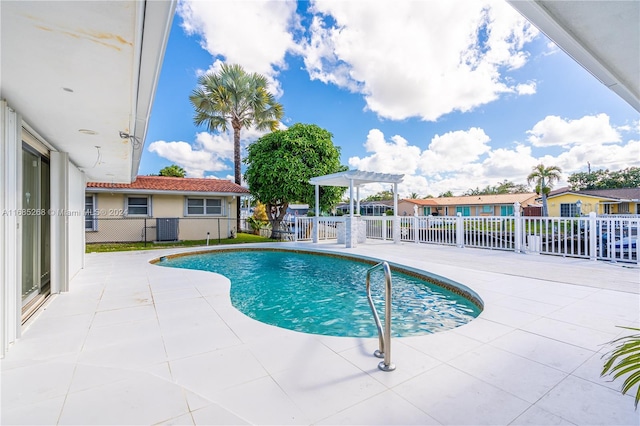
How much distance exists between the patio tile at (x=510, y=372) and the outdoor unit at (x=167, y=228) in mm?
13182

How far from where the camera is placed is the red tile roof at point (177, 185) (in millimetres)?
12680

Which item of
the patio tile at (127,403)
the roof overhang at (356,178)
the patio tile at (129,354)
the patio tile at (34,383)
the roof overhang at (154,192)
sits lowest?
the patio tile at (129,354)

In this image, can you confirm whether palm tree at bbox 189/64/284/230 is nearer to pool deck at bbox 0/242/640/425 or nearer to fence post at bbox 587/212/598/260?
pool deck at bbox 0/242/640/425

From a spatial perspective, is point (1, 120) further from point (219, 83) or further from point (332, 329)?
point (219, 83)

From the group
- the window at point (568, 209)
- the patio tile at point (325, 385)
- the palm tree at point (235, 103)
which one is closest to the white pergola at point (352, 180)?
the palm tree at point (235, 103)

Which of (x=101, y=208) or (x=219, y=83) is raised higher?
(x=219, y=83)

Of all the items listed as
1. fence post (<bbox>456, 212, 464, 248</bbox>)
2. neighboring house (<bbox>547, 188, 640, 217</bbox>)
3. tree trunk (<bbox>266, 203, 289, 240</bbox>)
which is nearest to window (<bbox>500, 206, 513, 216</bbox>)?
neighboring house (<bbox>547, 188, 640, 217</bbox>)

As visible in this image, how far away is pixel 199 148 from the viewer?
25.4m

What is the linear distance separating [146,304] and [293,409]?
3.49 metres

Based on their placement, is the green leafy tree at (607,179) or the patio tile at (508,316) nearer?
the patio tile at (508,316)

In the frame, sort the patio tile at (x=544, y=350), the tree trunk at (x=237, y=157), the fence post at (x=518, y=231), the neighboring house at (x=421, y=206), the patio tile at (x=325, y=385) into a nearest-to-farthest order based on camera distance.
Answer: the patio tile at (x=325, y=385)
the patio tile at (x=544, y=350)
the fence post at (x=518, y=231)
the tree trunk at (x=237, y=157)
the neighboring house at (x=421, y=206)

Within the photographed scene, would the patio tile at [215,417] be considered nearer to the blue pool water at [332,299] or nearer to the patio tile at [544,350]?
the blue pool water at [332,299]

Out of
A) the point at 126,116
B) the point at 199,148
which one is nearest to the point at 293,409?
the point at 126,116

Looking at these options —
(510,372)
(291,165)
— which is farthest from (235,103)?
(510,372)
